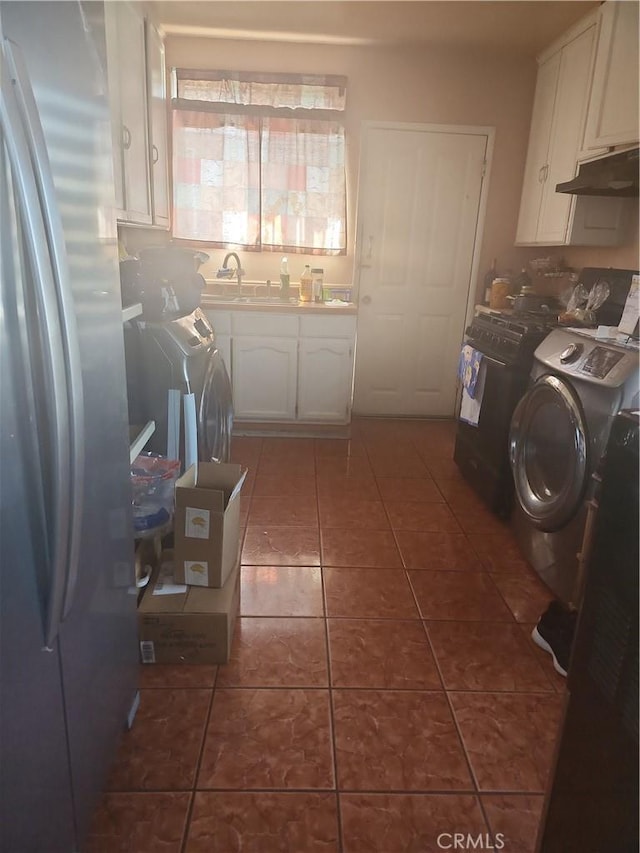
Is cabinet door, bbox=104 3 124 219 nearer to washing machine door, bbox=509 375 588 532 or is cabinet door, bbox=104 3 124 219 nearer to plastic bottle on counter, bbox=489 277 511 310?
washing machine door, bbox=509 375 588 532

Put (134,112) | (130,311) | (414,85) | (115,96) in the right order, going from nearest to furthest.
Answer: (130,311) < (115,96) < (134,112) < (414,85)

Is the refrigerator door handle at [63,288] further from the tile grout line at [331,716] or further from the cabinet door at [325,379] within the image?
the cabinet door at [325,379]

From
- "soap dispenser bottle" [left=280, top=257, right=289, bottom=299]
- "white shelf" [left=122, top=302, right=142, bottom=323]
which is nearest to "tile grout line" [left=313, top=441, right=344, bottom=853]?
"white shelf" [left=122, top=302, right=142, bottom=323]

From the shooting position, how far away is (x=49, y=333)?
807 mm

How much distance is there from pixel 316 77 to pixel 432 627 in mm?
3569

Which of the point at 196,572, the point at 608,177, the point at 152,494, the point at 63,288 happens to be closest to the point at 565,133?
the point at 608,177

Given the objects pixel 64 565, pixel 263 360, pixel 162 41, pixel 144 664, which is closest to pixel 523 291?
pixel 263 360

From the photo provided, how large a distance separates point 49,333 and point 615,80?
316 centimetres

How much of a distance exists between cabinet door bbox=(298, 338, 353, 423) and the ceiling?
73.2 inches

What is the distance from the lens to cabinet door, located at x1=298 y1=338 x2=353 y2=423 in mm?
3762

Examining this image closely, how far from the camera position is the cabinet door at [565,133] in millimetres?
3135

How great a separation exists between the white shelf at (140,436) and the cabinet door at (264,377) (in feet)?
5.14

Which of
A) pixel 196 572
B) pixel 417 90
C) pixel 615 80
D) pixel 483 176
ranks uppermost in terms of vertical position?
pixel 417 90

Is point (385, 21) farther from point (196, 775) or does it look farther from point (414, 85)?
point (196, 775)
